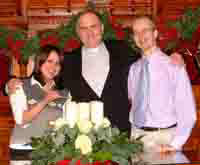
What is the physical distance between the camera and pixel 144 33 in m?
2.41

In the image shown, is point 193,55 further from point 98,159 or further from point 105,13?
point 98,159

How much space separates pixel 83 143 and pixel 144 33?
2.82ft

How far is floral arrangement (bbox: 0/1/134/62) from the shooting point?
3791 millimetres

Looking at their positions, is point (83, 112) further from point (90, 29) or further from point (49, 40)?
point (49, 40)

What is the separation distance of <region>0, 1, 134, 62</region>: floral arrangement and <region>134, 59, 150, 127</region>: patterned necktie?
3.90 ft

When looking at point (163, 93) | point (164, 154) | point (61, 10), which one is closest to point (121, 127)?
point (163, 93)

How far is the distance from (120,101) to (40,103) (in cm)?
50

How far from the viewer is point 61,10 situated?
220 inches

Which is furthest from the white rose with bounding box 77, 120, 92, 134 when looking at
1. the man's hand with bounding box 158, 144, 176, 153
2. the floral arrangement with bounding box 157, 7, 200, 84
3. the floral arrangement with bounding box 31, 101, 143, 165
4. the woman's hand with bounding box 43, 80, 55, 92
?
the floral arrangement with bounding box 157, 7, 200, 84

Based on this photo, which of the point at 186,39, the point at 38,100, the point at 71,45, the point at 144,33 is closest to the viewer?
the point at 144,33

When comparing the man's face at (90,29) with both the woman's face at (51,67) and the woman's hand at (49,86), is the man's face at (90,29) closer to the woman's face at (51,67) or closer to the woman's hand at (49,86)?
the woman's face at (51,67)

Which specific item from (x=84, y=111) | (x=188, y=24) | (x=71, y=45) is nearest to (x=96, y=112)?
(x=84, y=111)

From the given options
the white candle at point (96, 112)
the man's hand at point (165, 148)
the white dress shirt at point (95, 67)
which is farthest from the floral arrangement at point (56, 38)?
the white candle at point (96, 112)

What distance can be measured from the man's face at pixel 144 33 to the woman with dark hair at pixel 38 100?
1.56 ft
